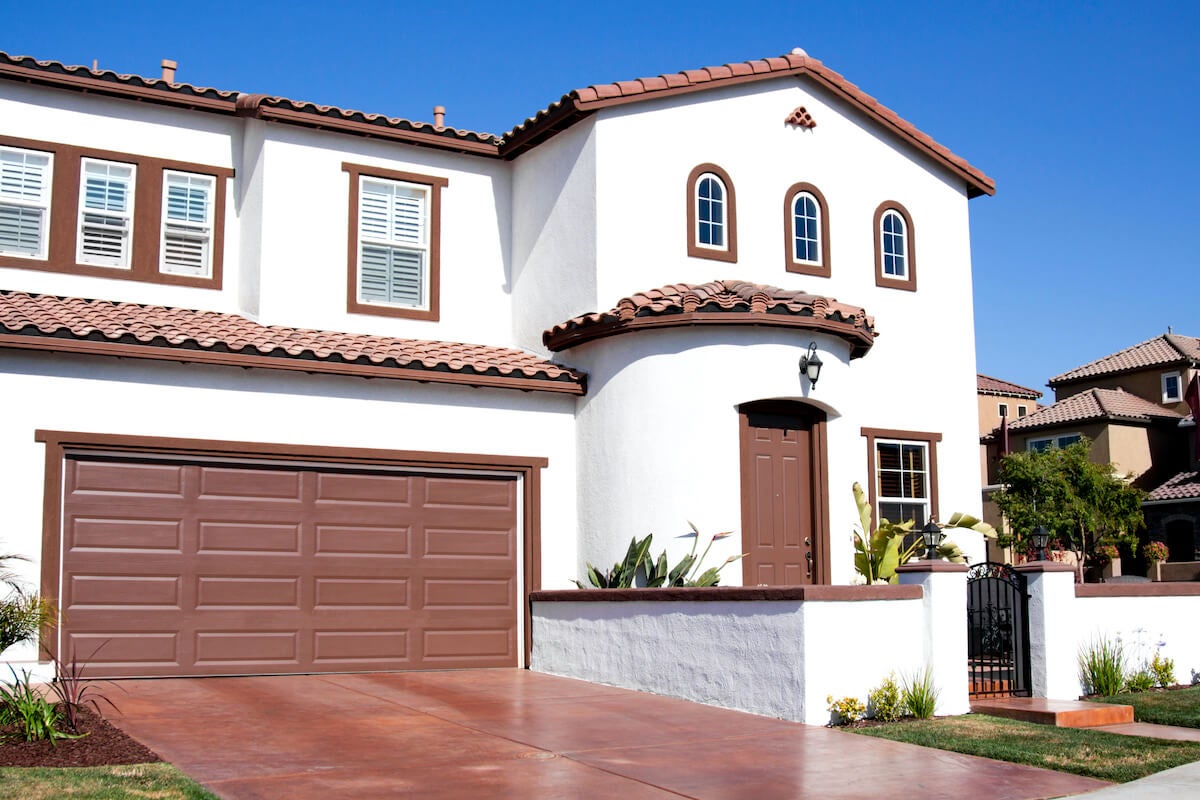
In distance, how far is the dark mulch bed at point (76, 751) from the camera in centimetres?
860

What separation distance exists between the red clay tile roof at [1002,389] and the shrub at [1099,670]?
43.5 m

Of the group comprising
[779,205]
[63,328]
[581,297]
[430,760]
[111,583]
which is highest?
[779,205]

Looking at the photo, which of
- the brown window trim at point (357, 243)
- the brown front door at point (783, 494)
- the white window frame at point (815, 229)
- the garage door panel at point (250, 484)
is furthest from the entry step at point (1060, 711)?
the brown window trim at point (357, 243)

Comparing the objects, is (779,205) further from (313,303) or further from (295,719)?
(295,719)

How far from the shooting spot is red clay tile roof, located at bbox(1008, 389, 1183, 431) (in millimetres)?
47031

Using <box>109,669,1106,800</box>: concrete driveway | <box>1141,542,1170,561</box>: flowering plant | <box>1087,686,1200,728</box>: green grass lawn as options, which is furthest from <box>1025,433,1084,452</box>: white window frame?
<box>109,669,1106,800</box>: concrete driveway

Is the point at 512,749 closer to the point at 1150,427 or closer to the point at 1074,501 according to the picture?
the point at 1074,501

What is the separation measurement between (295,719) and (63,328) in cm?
475

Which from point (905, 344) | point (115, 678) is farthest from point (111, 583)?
point (905, 344)

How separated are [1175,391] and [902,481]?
36.7 metres

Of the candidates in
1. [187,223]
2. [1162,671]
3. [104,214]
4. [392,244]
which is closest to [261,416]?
[187,223]

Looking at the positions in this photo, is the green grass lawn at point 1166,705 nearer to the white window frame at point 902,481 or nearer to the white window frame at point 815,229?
the white window frame at point 902,481

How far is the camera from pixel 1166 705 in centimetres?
1224

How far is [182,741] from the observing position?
9656mm
